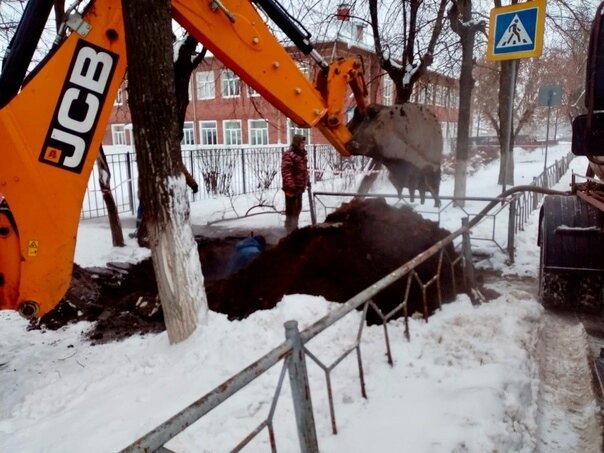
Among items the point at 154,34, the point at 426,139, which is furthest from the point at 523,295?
the point at 154,34

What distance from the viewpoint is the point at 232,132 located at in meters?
33.2

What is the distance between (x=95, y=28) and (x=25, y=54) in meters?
0.53

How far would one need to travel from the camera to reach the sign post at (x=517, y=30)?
232 inches

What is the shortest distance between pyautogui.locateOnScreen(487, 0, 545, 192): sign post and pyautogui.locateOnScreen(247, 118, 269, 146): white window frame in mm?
26394

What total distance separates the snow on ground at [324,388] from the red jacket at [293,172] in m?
4.82

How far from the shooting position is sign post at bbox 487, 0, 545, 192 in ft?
19.4

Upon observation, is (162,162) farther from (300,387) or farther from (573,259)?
(573,259)

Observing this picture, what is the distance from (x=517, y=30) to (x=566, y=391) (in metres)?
4.56

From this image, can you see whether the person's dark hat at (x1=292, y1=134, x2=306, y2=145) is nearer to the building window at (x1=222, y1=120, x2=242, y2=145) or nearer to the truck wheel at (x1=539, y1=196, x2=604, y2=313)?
the truck wheel at (x1=539, y1=196, x2=604, y2=313)

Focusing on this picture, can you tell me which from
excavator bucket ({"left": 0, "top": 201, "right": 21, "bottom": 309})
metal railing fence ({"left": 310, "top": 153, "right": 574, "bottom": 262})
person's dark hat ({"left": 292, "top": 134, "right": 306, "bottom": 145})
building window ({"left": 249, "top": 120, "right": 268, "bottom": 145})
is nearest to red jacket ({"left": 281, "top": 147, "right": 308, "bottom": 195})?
person's dark hat ({"left": 292, "top": 134, "right": 306, "bottom": 145})

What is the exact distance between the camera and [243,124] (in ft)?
106

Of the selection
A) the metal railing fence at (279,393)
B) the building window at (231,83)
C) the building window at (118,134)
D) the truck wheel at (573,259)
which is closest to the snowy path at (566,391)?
the truck wheel at (573,259)

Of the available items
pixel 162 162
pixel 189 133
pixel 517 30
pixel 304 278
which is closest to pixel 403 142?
pixel 304 278

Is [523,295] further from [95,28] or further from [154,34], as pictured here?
[95,28]
